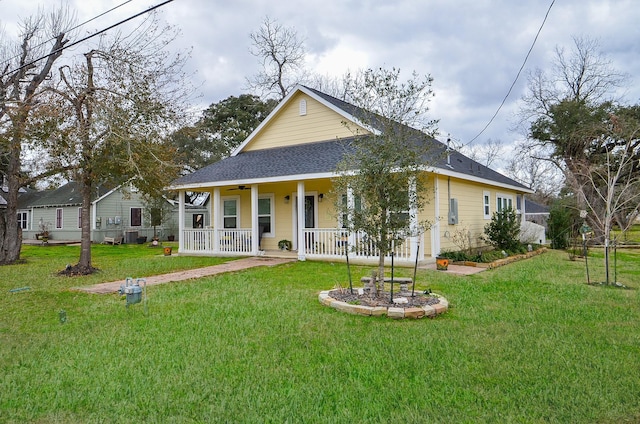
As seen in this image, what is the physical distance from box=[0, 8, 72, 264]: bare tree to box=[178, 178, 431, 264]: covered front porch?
212 inches

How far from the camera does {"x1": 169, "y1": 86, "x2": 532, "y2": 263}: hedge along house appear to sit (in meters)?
11.8

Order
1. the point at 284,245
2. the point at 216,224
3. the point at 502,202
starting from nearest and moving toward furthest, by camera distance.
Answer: the point at 216,224 < the point at 284,245 < the point at 502,202

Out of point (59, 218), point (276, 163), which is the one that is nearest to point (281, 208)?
point (276, 163)

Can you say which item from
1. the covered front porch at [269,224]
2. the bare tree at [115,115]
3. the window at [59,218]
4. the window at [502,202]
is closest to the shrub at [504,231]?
the window at [502,202]

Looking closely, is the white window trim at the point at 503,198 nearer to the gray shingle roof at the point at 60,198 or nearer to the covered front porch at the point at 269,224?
the covered front porch at the point at 269,224

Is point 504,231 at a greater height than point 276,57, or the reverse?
point 276,57

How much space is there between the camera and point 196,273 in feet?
32.6

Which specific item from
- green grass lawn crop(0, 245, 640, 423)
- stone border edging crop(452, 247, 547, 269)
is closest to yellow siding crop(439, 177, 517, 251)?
stone border edging crop(452, 247, 547, 269)

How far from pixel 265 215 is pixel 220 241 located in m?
1.99

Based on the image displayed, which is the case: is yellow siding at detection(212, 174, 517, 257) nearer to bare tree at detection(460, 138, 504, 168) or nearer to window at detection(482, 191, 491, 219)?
window at detection(482, 191, 491, 219)

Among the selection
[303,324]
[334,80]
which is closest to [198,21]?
[303,324]

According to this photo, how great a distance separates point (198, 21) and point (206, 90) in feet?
13.2

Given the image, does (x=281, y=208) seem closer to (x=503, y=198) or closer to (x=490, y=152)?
(x=503, y=198)

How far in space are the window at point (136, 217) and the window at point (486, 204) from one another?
72.5 feet
